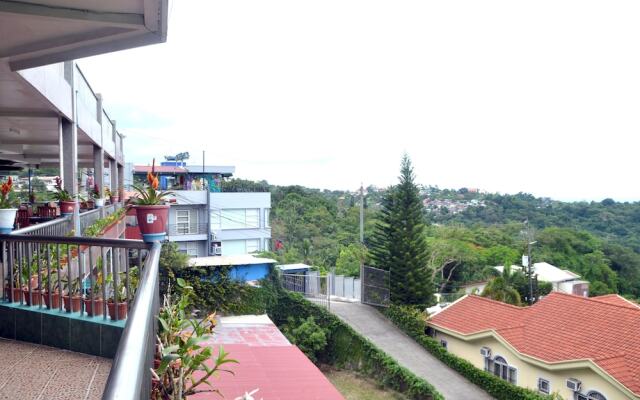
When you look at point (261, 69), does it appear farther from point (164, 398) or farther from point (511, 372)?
point (164, 398)

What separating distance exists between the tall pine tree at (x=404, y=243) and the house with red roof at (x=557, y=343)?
84.0 inches

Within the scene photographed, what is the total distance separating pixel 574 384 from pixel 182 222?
53.4 ft

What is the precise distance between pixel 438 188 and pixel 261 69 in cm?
3920

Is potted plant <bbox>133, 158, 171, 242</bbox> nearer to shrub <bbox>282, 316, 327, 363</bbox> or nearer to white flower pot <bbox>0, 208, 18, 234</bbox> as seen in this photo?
white flower pot <bbox>0, 208, 18, 234</bbox>

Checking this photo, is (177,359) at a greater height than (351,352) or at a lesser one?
greater

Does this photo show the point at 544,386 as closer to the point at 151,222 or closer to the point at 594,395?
the point at 594,395

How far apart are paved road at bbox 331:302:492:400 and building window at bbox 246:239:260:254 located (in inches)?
256

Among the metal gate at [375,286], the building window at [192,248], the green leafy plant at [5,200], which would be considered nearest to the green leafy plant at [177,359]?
the green leafy plant at [5,200]

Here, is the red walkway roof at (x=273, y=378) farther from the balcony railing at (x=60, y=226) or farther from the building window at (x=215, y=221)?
the building window at (x=215, y=221)

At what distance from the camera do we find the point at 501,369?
12.3 m

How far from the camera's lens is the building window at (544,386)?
36.0 ft

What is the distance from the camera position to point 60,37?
3.72 m

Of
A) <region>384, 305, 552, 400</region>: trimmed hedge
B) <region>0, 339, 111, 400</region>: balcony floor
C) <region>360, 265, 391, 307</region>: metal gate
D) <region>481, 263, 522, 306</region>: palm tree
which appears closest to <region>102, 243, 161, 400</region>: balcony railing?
<region>0, 339, 111, 400</region>: balcony floor

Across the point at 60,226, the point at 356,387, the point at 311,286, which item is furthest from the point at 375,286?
the point at 60,226
